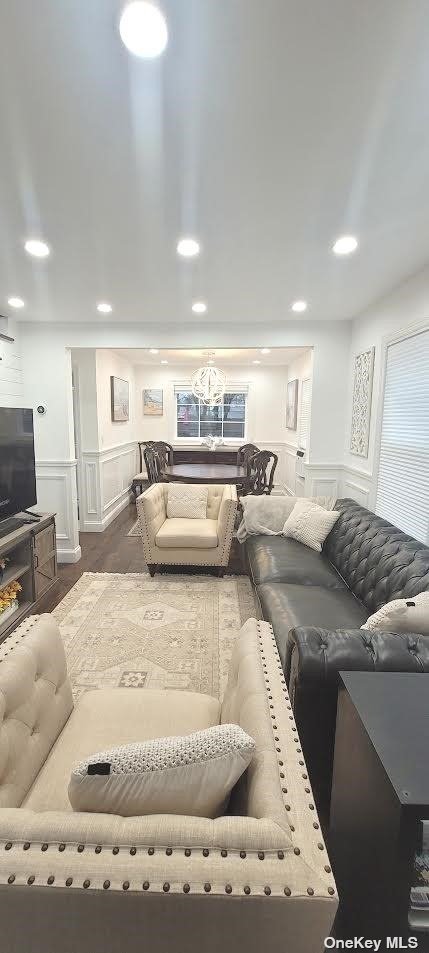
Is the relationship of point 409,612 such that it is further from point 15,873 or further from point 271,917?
point 15,873

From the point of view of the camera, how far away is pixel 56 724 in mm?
1288

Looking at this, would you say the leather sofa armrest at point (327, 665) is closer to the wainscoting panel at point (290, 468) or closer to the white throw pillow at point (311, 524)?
the white throw pillow at point (311, 524)

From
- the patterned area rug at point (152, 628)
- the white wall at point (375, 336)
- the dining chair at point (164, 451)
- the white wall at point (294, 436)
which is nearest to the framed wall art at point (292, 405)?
the white wall at point (294, 436)

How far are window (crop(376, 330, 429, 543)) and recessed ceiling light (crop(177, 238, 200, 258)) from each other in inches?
57.0

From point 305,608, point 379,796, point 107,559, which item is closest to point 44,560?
point 107,559

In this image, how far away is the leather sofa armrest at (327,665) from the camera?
4.47ft

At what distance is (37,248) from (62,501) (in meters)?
2.53

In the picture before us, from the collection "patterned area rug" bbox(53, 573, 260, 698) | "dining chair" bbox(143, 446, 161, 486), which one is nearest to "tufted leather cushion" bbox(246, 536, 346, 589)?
"patterned area rug" bbox(53, 573, 260, 698)

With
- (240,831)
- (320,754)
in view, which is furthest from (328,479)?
(240,831)

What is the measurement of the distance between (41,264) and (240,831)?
2.80 m

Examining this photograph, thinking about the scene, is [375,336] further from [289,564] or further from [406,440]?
[289,564]

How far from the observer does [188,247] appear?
2164 millimetres

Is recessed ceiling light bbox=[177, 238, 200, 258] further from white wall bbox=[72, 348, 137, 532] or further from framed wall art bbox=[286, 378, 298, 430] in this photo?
framed wall art bbox=[286, 378, 298, 430]

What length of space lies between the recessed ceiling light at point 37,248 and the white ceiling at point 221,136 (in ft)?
0.17
